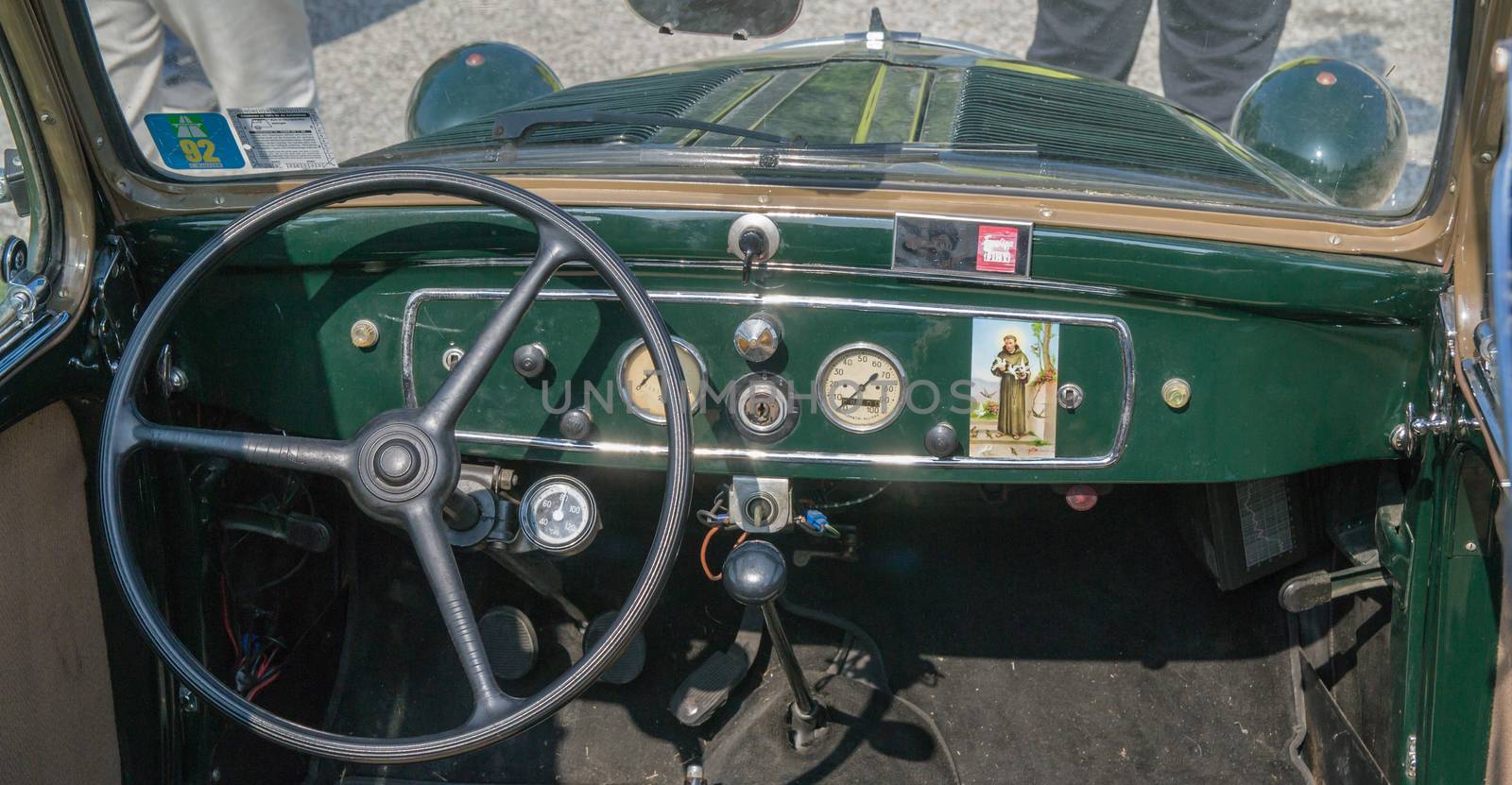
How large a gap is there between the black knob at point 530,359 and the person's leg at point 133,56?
66 centimetres

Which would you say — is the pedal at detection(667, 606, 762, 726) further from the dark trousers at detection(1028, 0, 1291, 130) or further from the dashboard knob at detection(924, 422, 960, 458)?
the dark trousers at detection(1028, 0, 1291, 130)

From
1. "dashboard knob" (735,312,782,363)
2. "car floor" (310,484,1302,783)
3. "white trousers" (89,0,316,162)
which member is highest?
"white trousers" (89,0,316,162)

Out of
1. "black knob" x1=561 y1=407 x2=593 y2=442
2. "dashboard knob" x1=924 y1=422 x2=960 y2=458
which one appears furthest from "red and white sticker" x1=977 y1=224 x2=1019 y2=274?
"black knob" x1=561 y1=407 x2=593 y2=442

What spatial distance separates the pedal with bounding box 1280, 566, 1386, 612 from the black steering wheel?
1.08 meters

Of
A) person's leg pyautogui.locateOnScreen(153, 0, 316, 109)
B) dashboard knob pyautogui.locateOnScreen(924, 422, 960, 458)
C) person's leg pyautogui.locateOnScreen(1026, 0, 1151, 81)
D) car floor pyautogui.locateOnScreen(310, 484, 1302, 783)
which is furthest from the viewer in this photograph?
person's leg pyautogui.locateOnScreen(1026, 0, 1151, 81)

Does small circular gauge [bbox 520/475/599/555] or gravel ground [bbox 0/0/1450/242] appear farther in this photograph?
gravel ground [bbox 0/0/1450/242]

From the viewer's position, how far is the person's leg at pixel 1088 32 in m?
3.83

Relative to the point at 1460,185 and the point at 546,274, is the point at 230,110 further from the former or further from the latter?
the point at 1460,185

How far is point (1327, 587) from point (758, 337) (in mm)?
1037

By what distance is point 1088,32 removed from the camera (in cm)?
394

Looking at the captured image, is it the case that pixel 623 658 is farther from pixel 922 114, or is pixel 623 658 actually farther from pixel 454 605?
pixel 922 114

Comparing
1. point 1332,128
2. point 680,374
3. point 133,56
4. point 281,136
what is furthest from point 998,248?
point 1332,128

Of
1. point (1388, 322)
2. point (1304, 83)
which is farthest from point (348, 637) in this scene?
point (1304, 83)

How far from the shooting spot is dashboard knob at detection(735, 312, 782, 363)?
1.89 meters
